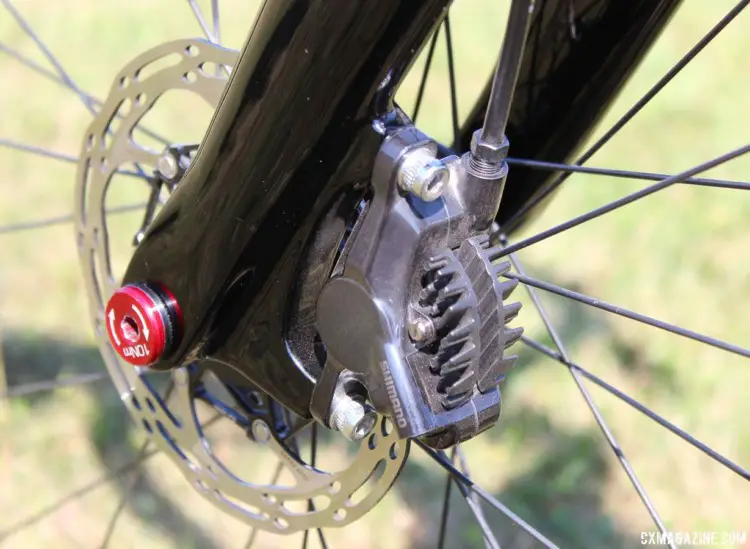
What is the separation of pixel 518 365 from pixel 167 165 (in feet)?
2.35

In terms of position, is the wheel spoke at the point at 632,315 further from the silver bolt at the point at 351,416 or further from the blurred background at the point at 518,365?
the blurred background at the point at 518,365

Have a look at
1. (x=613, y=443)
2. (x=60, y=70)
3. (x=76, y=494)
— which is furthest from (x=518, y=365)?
(x=60, y=70)

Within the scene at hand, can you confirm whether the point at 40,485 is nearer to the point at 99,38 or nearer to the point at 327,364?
the point at 327,364

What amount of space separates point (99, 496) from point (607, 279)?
0.82 m

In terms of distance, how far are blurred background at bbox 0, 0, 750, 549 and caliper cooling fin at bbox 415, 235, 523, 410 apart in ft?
1.67

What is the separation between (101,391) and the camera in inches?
45.9

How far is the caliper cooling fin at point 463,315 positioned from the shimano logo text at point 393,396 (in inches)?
1.0

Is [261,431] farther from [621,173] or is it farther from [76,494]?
[76,494]

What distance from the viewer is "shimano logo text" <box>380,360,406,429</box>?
53 cm

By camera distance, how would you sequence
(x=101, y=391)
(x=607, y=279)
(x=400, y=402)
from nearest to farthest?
(x=400, y=402) → (x=101, y=391) → (x=607, y=279)

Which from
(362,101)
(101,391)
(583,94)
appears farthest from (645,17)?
(101,391)

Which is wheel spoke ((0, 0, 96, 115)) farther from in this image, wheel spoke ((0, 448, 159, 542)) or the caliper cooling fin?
the caliper cooling fin

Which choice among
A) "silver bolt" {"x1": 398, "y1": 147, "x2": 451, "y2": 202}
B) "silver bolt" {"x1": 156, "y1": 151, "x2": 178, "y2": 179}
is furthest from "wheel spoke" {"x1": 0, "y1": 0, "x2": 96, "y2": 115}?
"silver bolt" {"x1": 398, "y1": 147, "x2": 451, "y2": 202}

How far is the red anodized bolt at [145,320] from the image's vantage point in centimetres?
64
